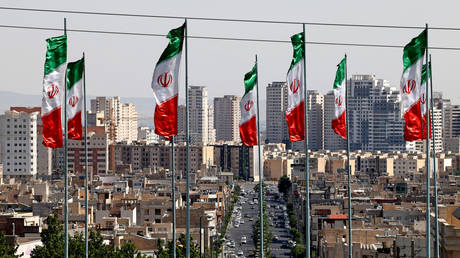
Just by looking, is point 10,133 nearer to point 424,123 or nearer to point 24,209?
point 24,209

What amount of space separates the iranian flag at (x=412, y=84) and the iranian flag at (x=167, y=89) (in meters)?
5.54

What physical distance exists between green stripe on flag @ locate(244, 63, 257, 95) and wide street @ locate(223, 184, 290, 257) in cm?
5252

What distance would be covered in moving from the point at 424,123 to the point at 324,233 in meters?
39.6

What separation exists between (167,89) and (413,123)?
615 cm

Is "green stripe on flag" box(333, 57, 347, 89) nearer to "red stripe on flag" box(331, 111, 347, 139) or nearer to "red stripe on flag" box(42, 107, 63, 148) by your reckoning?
"red stripe on flag" box(331, 111, 347, 139)

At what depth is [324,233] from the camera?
70688 mm

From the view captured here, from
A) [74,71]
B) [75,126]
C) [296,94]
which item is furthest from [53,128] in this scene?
[296,94]

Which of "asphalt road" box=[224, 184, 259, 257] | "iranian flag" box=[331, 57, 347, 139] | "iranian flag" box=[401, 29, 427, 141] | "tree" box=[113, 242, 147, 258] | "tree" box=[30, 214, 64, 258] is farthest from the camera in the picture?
"asphalt road" box=[224, 184, 259, 257]

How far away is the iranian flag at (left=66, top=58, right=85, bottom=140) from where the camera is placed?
102ft

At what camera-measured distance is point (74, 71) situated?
1248 inches

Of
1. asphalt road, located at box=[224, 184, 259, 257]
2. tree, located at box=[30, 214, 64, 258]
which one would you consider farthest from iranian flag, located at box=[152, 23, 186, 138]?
asphalt road, located at box=[224, 184, 259, 257]

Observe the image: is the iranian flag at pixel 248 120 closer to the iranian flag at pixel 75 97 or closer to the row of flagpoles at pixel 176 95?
the row of flagpoles at pixel 176 95

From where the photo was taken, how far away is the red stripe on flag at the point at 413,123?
30708mm

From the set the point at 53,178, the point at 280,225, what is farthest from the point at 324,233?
the point at 53,178
